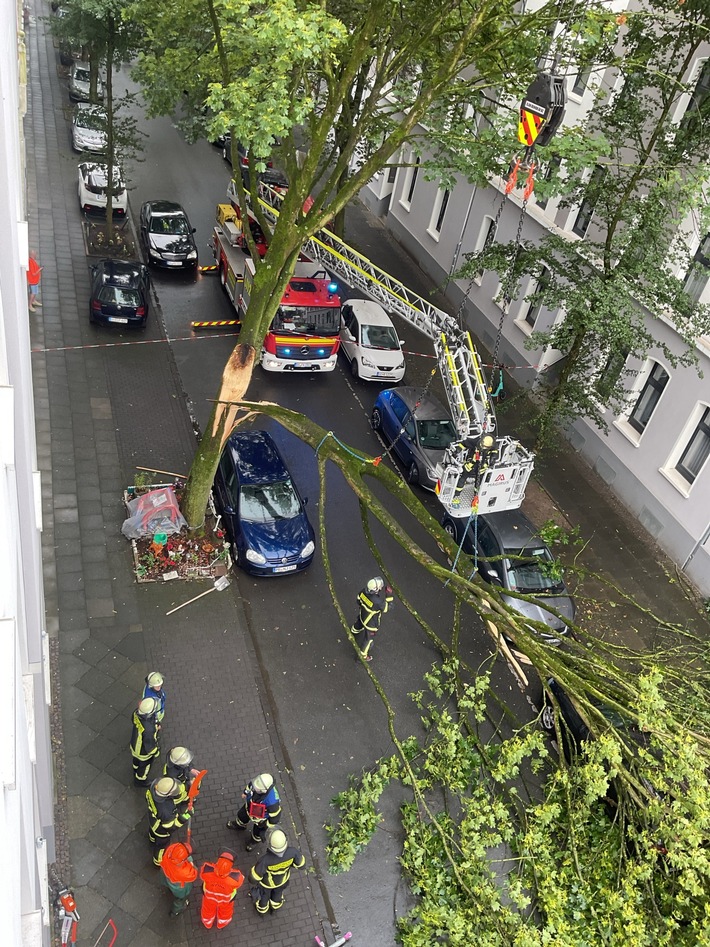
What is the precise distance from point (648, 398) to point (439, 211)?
9845 mm

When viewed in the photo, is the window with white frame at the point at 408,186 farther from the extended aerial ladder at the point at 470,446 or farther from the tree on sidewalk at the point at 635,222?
the extended aerial ladder at the point at 470,446

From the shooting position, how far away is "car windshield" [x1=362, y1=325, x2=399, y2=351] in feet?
61.0

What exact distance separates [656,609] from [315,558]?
647cm

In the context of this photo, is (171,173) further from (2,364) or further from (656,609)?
(2,364)

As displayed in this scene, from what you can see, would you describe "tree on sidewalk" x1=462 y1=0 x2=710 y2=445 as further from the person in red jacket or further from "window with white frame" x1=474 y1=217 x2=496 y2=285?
the person in red jacket

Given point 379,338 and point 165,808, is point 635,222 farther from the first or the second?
point 165,808

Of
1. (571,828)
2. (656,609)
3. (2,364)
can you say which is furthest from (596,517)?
(2,364)

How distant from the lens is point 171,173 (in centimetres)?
2631

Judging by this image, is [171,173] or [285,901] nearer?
[285,901]

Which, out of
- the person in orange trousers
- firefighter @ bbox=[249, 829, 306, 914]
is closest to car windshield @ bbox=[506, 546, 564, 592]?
firefighter @ bbox=[249, 829, 306, 914]

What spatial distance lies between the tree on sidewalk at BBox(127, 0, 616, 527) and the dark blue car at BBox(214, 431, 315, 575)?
0.60 m

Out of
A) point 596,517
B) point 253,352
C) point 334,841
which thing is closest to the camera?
point 334,841

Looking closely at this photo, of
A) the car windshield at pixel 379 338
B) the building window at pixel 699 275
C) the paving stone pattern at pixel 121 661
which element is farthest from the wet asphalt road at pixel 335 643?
the building window at pixel 699 275

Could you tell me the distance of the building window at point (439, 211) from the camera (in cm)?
2258
